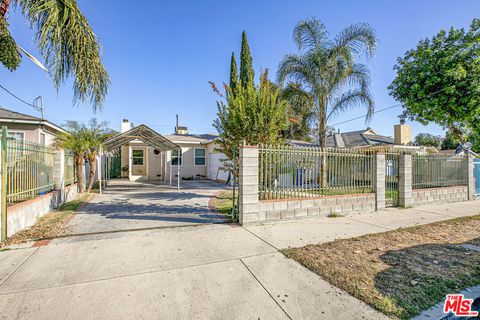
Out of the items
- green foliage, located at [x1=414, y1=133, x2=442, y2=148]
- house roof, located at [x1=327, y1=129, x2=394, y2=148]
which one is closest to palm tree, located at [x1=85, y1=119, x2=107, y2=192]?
house roof, located at [x1=327, y1=129, x2=394, y2=148]

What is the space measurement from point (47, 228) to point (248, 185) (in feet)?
15.8

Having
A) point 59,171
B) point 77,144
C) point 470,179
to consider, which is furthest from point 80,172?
point 470,179

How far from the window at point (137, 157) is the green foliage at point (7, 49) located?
42.2ft

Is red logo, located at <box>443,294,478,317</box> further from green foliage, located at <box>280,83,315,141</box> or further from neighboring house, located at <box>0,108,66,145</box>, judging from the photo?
neighboring house, located at <box>0,108,66,145</box>

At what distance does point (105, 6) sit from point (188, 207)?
6984mm

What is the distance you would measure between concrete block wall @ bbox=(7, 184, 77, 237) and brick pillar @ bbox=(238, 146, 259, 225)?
16.1 ft

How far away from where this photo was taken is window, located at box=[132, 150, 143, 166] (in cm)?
1806

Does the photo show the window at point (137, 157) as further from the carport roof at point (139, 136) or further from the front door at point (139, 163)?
the carport roof at point (139, 136)

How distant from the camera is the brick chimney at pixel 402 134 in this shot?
1967 cm

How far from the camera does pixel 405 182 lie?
28.1 feet

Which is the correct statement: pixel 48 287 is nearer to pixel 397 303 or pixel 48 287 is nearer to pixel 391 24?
pixel 397 303

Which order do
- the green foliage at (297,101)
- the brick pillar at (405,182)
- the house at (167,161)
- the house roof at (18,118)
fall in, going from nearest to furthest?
the brick pillar at (405,182) → the house roof at (18,118) → the green foliage at (297,101) → the house at (167,161)

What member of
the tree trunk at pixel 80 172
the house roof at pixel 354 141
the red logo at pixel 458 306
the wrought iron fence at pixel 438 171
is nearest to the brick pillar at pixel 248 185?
the red logo at pixel 458 306

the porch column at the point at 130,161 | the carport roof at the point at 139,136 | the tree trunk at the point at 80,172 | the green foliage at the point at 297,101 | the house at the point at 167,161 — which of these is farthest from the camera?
the house at the point at 167,161
